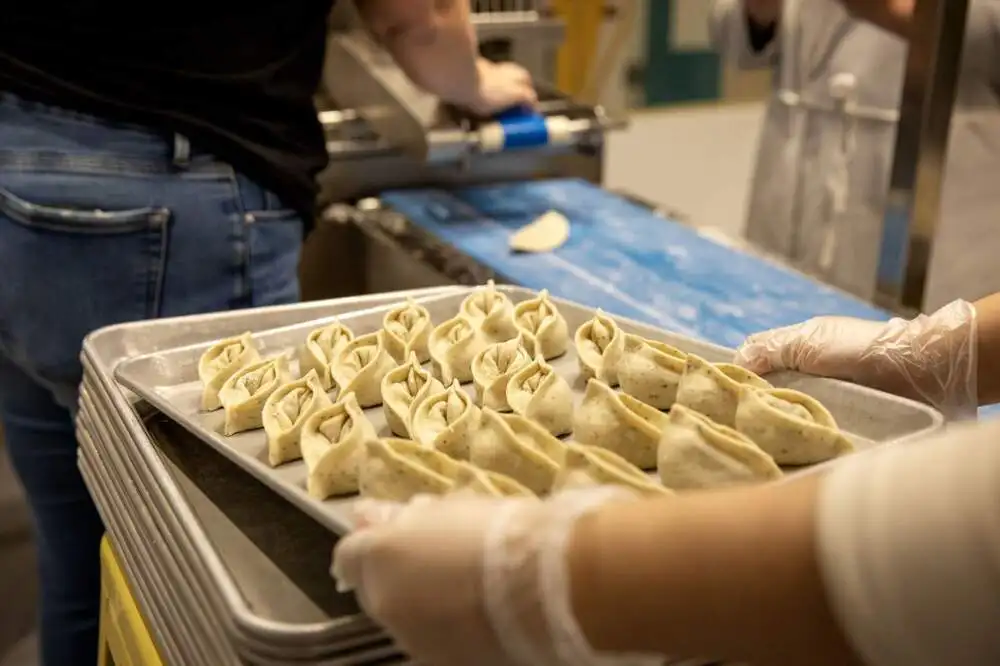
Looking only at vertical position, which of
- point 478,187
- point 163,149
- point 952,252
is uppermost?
point 163,149

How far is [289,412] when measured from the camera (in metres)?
0.96

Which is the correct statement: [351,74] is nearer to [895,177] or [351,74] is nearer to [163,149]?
[163,149]

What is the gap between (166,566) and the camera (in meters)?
0.81

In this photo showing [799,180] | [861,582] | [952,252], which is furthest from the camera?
[799,180]

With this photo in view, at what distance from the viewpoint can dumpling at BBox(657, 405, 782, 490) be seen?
0.78m

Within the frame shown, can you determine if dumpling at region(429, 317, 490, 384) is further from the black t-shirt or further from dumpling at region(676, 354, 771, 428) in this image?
the black t-shirt

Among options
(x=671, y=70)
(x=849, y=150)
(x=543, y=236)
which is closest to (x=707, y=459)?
(x=543, y=236)

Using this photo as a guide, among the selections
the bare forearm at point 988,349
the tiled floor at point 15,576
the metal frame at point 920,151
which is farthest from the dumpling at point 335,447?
the tiled floor at point 15,576

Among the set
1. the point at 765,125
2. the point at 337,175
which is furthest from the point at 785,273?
the point at 765,125

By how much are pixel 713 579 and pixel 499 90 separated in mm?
1425

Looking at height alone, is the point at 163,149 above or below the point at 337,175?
above

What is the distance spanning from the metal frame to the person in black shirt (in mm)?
974

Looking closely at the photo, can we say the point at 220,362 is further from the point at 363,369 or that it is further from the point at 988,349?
the point at 988,349

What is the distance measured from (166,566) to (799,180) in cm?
218
